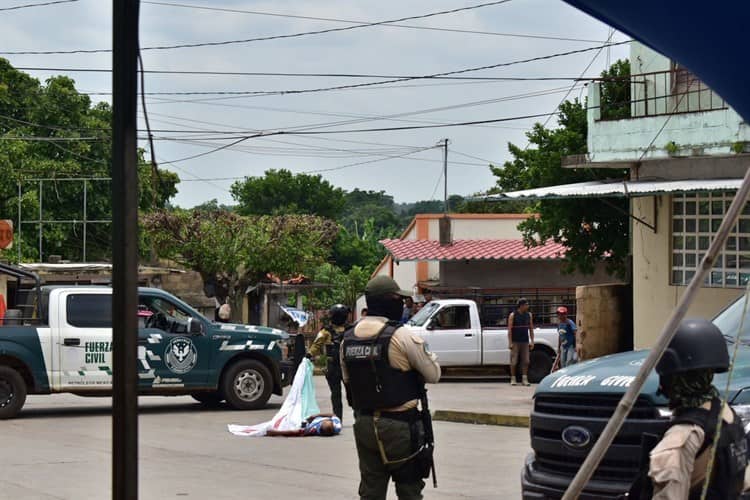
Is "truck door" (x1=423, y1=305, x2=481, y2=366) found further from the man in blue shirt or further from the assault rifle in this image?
the assault rifle

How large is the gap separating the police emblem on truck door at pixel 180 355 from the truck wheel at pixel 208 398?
0.89m

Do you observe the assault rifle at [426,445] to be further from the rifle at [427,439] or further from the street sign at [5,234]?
the street sign at [5,234]

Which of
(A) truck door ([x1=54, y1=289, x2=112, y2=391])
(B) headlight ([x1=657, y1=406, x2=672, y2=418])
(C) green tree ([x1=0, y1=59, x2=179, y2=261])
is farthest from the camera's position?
(C) green tree ([x1=0, y1=59, x2=179, y2=261])

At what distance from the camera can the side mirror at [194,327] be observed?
60.9 ft

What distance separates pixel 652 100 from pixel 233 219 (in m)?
23.0

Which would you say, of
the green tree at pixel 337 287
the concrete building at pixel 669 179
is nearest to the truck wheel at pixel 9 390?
the concrete building at pixel 669 179

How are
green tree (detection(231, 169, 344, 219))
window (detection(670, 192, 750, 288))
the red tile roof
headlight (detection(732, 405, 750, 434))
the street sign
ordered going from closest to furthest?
1. headlight (detection(732, 405, 750, 434))
2. window (detection(670, 192, 750, 288))
3. the street sign
4. the red tile roof
5. green tree (detection(231, 169, 344, 219))

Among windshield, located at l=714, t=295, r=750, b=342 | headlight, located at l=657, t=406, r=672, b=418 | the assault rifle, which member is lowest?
the assault rifle

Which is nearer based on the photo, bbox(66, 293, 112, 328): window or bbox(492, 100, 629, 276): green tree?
bbox(66, 293, 112, 328): window

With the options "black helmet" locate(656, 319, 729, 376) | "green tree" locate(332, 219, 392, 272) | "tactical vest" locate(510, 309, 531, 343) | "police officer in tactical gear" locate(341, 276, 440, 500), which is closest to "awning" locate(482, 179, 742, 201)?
"tactical vest" locate(510, 309, 531, 343)

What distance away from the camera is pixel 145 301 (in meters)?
18.5

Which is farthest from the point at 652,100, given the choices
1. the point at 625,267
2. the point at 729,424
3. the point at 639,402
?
the point at 729,424

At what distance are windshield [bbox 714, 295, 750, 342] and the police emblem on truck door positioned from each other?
10987mm

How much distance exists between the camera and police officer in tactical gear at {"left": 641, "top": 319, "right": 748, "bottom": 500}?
15.8ft
